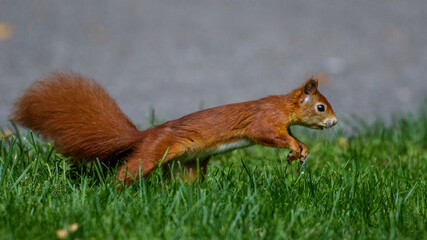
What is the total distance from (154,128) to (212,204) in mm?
589

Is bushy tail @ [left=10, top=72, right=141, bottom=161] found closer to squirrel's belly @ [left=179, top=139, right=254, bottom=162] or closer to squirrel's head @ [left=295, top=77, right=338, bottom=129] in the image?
squirrel's belly @ [left=179, top=139, right=254, bottom=162]

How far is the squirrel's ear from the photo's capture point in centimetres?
304

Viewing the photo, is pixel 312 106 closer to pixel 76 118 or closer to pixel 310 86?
pixel 310 86

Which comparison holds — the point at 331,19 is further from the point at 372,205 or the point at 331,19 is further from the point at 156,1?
the point at 372,205

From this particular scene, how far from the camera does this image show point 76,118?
10.2ft

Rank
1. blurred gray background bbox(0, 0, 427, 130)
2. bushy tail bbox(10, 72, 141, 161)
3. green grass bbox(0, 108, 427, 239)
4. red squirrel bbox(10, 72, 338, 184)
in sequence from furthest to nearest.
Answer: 1. blurred gray background bbox(0, 0, 427, 130)
2. bushy tail bbox(10, 72, 141, 161)
3. red squirrel bbox(10, 72, 338, 184)
4. green grass bbox(0, 108, 427, 239)

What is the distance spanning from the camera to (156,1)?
795 cm

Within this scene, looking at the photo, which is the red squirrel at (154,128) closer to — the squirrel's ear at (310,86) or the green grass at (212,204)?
the squirrel's ear at (310,86)

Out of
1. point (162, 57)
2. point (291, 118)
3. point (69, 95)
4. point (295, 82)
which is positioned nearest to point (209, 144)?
point (291, 118)

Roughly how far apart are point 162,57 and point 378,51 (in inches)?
92.2

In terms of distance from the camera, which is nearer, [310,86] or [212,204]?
[212,204]

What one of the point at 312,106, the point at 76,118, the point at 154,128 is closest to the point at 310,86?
the point at 312,106

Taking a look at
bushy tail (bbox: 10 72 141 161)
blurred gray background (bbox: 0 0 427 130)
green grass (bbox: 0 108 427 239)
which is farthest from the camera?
blurred gray background (bbox: 0 0 427 130)

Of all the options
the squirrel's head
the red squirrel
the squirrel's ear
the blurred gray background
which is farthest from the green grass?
the blurred gray background
